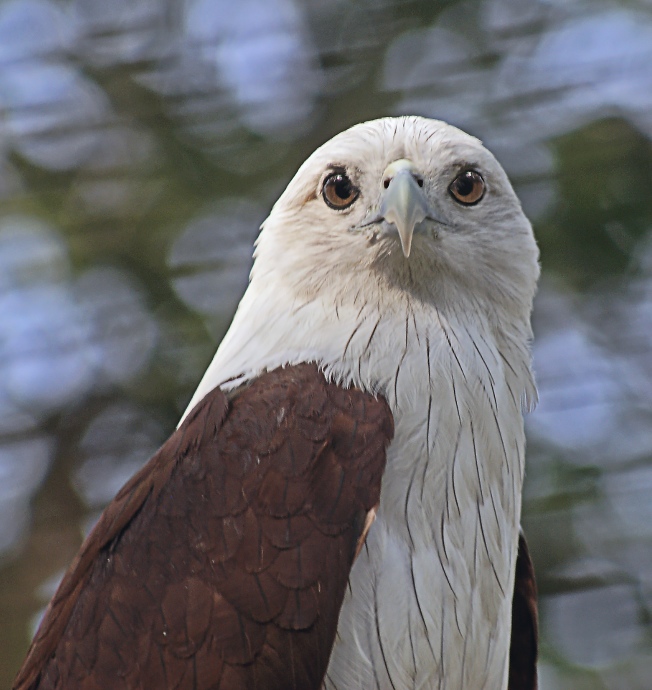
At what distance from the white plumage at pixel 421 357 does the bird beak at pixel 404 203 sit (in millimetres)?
21

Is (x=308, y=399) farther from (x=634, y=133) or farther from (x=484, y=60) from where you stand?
(x=484, y=60)

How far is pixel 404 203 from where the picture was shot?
2.96 metres

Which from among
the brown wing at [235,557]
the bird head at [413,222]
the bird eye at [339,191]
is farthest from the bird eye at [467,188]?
the brown wing at [235,557]

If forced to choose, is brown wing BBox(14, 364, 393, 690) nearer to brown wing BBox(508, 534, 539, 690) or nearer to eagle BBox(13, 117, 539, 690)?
eagle BBox(13, 117, 539, 690)

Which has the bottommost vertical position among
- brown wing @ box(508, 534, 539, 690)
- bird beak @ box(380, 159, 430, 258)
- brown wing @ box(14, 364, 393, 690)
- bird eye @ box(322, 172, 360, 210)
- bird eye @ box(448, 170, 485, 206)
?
brown wing @ box(14, 364, 393, 690)

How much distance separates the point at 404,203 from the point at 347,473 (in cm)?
74

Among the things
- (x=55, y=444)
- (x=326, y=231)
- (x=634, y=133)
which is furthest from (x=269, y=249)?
(x=634, y=133)

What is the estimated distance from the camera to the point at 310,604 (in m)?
2.57

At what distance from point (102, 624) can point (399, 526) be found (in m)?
0.74

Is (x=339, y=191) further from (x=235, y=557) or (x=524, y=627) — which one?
(x=524, y=627)

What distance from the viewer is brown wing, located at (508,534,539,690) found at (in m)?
3.42

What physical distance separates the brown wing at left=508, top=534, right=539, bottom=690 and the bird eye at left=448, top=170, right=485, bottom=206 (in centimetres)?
103

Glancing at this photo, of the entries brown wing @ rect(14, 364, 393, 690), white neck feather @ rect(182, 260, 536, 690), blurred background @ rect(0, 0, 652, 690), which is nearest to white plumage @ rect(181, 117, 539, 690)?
white neck feather @ rect(182, 260, 536, 690)

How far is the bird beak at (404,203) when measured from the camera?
296cm
